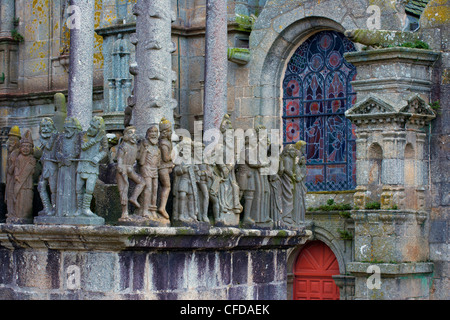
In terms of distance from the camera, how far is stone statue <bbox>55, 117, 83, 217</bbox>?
44.5 feet

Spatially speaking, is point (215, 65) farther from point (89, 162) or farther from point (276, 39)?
point (89, 162)

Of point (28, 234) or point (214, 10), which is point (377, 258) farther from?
point (28, 234)

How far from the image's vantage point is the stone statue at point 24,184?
14391mm

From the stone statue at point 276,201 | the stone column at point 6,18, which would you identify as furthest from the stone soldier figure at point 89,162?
the stone column at point 6,18

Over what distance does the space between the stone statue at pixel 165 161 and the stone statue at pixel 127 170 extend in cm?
38

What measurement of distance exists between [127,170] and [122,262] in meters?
1.07

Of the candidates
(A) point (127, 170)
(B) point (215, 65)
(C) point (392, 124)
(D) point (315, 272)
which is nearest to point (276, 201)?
(A) point (127, 170)

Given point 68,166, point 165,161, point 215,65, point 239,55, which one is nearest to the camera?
point 68,166

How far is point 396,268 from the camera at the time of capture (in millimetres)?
18719

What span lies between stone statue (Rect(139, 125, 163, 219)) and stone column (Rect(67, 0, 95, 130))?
4.06m

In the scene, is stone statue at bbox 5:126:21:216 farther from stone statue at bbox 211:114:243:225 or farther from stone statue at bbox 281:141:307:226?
stone statue at bbox 281:141:307:226

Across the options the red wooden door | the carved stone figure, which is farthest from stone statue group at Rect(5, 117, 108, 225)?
the red wooden door

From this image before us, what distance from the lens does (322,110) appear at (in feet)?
72.1

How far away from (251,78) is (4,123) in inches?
269
